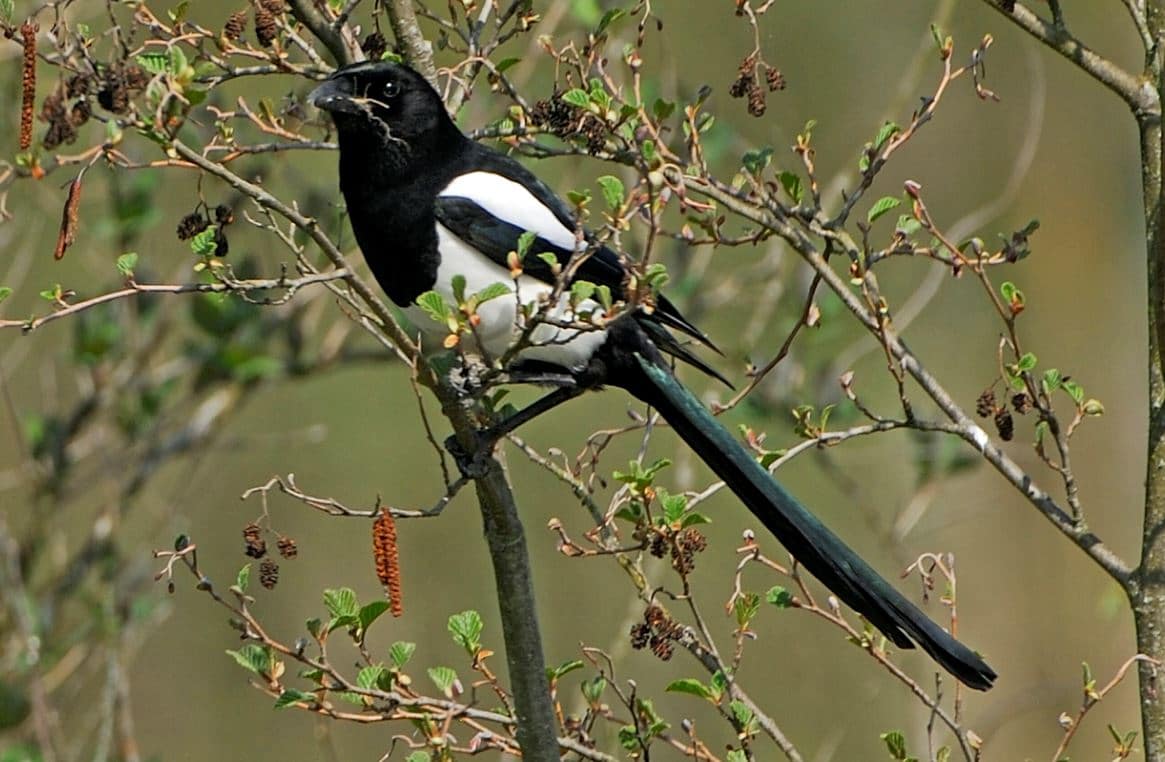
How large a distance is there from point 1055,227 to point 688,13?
2.33m

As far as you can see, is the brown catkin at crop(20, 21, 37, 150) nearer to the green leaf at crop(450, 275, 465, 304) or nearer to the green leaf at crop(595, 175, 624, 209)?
the green leaf at crop(450, 275, 465, 304)

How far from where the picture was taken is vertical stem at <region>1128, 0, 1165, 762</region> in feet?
6.69

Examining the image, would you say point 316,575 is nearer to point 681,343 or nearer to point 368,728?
point 368,728

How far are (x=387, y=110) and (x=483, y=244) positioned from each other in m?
0.27

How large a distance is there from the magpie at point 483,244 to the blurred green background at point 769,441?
404mm

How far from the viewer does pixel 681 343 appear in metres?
2.74

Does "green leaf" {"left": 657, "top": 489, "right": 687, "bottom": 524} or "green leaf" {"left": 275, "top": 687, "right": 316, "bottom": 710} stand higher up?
"green leaf" {"left": 657, "top": 489, "right": 687, "bottom": 524}

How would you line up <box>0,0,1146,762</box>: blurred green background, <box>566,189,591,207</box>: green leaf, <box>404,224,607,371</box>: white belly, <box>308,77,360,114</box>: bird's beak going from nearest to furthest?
<box>566,189,591,207</box>: green leaf → <box>308,77,360,114</box>: bird's beak → <box>404,224,607,371</box>: white belly → <box>0,0,1146,762</box>: blurred green background

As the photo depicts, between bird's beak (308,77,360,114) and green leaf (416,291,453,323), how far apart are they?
703mm

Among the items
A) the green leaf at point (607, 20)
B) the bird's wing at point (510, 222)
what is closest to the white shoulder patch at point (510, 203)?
the bird's wing at point (510, 222)

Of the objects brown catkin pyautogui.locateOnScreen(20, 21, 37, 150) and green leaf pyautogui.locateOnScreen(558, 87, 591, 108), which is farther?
green leaf pyautogui.locateOnScreen(558, 87, 591, 108)

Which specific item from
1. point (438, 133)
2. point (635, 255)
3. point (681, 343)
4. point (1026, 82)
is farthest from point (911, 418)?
point (1026, 82)

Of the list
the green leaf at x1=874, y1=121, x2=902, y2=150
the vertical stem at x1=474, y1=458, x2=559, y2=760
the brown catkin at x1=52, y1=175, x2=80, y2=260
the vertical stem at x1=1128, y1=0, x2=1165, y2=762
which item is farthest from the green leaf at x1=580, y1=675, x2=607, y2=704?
the brown catkin at x1=52, y1=175, x2=80, y2=260

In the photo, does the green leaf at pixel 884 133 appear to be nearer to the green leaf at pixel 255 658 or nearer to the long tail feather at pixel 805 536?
the long tail feather at pixel 805 536
